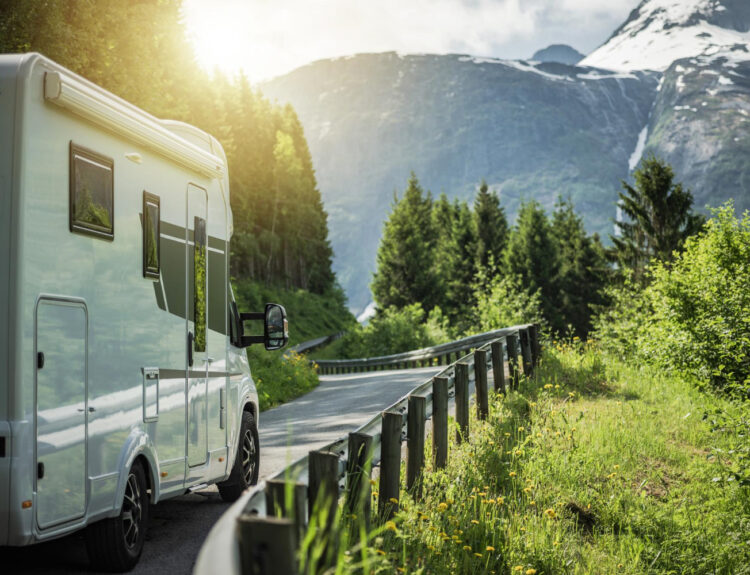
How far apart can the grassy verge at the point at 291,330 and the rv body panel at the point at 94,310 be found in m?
10.3

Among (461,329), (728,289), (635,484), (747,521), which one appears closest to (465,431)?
(635,484)

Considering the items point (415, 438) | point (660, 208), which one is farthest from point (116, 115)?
point (660, 208)

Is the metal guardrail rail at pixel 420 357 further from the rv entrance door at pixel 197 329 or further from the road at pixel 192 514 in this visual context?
the rv entrance door at pixel 197 329

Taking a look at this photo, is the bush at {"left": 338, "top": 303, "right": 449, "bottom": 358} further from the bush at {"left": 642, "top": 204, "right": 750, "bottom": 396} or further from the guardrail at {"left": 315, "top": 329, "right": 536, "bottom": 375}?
the bush at {"left": 642, "top": 204, "right": 750, "bottom": 396}

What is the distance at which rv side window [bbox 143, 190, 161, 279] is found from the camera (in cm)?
666

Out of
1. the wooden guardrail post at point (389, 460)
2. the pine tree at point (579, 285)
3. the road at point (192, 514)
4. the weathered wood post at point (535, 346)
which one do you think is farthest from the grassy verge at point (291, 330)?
the pine tree at point (579, 285)

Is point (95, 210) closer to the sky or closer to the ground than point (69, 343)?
closer to the sky

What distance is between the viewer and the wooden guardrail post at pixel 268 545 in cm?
282

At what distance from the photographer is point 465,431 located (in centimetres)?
923

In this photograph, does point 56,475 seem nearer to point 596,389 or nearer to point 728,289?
point 596,389

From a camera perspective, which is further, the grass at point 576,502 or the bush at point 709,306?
the bush at point 709,306

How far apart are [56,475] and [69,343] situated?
0.82 meters

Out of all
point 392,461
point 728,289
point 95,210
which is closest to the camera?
point 95,210

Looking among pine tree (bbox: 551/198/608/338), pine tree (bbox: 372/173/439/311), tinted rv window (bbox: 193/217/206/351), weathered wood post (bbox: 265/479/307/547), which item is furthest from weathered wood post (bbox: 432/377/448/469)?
pine tree (bbox: 551/198/608/338)
